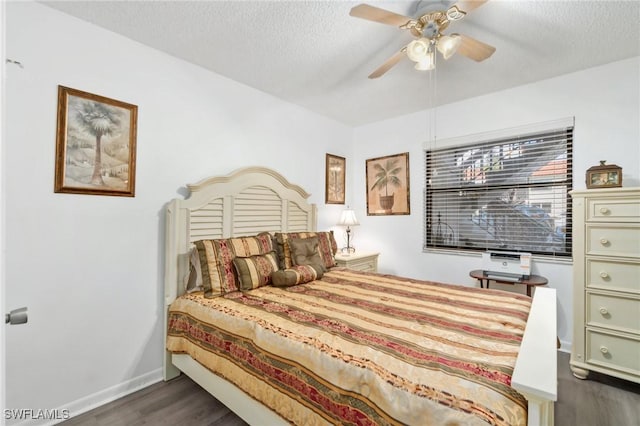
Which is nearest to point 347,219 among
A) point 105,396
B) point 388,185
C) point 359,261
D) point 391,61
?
point 359,261

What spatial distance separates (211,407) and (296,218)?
1891 mm

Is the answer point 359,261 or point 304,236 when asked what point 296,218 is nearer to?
point 304,236

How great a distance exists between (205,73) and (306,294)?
2.09 meters

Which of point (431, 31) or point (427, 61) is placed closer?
point (431, 31)

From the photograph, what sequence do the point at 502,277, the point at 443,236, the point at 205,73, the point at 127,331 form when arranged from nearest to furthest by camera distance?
the point at 127,331, the point at 205,73, the point at 502,277, the point at 443,236

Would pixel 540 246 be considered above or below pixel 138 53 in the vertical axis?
below

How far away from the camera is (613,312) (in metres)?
2.16

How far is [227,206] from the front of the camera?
2.63 meters

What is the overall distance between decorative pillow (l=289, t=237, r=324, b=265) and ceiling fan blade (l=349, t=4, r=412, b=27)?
1795 mm

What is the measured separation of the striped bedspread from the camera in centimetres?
98

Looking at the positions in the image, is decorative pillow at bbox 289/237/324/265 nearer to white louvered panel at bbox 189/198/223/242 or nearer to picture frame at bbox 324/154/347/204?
white louvered panel at bbox 189/198/223/242

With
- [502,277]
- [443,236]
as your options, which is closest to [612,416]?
[502,277]

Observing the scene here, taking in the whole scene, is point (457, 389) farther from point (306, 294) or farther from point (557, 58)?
point (557, 58)

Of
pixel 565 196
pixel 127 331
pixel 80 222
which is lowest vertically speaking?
pixel 127 331
